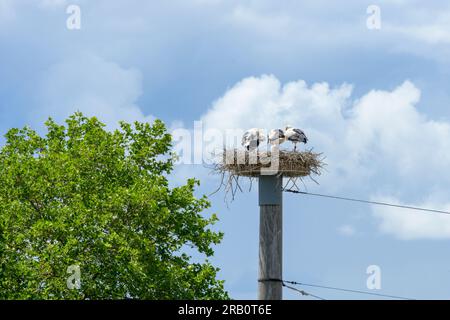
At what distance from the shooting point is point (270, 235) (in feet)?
78.2

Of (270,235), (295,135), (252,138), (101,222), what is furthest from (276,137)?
(101,222)

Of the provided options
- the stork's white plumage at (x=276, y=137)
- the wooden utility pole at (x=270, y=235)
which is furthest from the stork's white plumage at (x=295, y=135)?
the wooden utility pole at (x=270, y=235)

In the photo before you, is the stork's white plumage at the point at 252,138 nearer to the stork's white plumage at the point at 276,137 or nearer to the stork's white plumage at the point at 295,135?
the stork's white plumage at the point at 276,137

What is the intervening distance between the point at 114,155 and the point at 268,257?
9654 mm

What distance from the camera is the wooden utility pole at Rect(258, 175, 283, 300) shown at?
23.8 m

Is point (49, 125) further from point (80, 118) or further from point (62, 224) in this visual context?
point (62, 224)

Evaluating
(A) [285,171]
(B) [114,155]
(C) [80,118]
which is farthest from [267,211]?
(C) [80,118]

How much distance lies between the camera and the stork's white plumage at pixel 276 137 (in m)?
24.4

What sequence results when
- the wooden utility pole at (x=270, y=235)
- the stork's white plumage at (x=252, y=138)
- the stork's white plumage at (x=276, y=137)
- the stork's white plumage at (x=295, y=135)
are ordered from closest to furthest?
1. the wooden utility pole at (x=270, y=235)
2. the stork's white plumage at (x=252, y=138)
3. the stork's white plumage at (x=276, y=137)
4. the stork's white plumage at (x=295, y=135)

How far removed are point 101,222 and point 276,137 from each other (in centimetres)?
702

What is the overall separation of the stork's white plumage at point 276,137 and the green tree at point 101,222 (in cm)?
627

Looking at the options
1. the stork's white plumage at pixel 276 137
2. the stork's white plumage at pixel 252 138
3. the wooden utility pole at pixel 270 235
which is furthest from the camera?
the stork's white plumage at pixel 276 137
